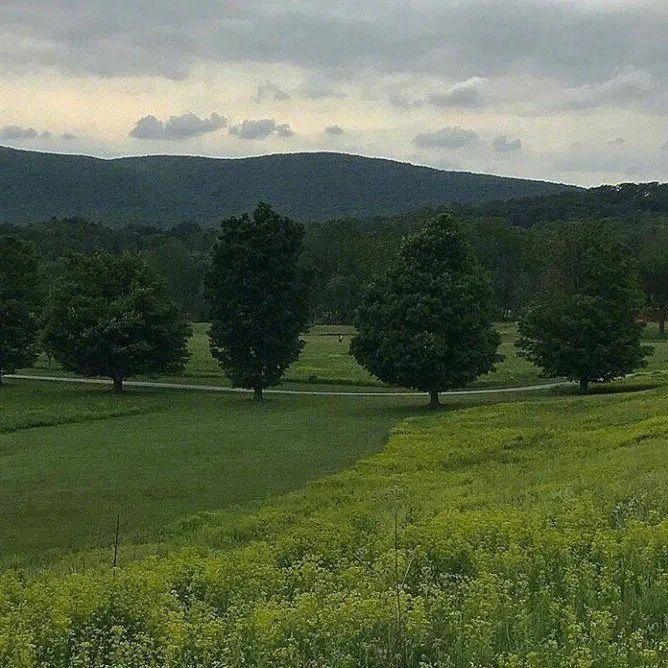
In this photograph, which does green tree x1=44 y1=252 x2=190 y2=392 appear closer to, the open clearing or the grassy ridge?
the open clearing

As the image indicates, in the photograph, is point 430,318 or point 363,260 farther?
point 363,260

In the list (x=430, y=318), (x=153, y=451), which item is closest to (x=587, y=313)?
(x=430, y=318)

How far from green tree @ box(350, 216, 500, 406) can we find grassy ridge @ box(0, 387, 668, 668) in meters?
26.0

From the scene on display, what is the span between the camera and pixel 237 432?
3822 centimetres

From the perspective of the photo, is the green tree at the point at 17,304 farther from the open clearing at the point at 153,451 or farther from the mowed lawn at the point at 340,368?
the mowed lawn at the point at 340,368

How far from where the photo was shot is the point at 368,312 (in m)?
47.5

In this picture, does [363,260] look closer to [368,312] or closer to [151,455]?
[368,312]

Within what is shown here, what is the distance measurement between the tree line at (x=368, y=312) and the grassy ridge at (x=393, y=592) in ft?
87.4

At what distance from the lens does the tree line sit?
46719 mm

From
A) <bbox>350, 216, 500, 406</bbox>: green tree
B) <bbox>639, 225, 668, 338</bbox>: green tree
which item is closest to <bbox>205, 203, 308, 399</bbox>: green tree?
<bbox>350, 216, 500, 406</bbox>: green tree

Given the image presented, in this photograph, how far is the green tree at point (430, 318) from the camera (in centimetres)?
4584

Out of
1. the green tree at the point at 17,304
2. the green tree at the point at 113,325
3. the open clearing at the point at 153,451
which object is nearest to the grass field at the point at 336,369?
the open clearing at the point at 153,451

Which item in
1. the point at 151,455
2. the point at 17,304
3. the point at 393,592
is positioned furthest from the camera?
the point at 17,304

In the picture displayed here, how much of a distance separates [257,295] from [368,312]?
27.8 ft
